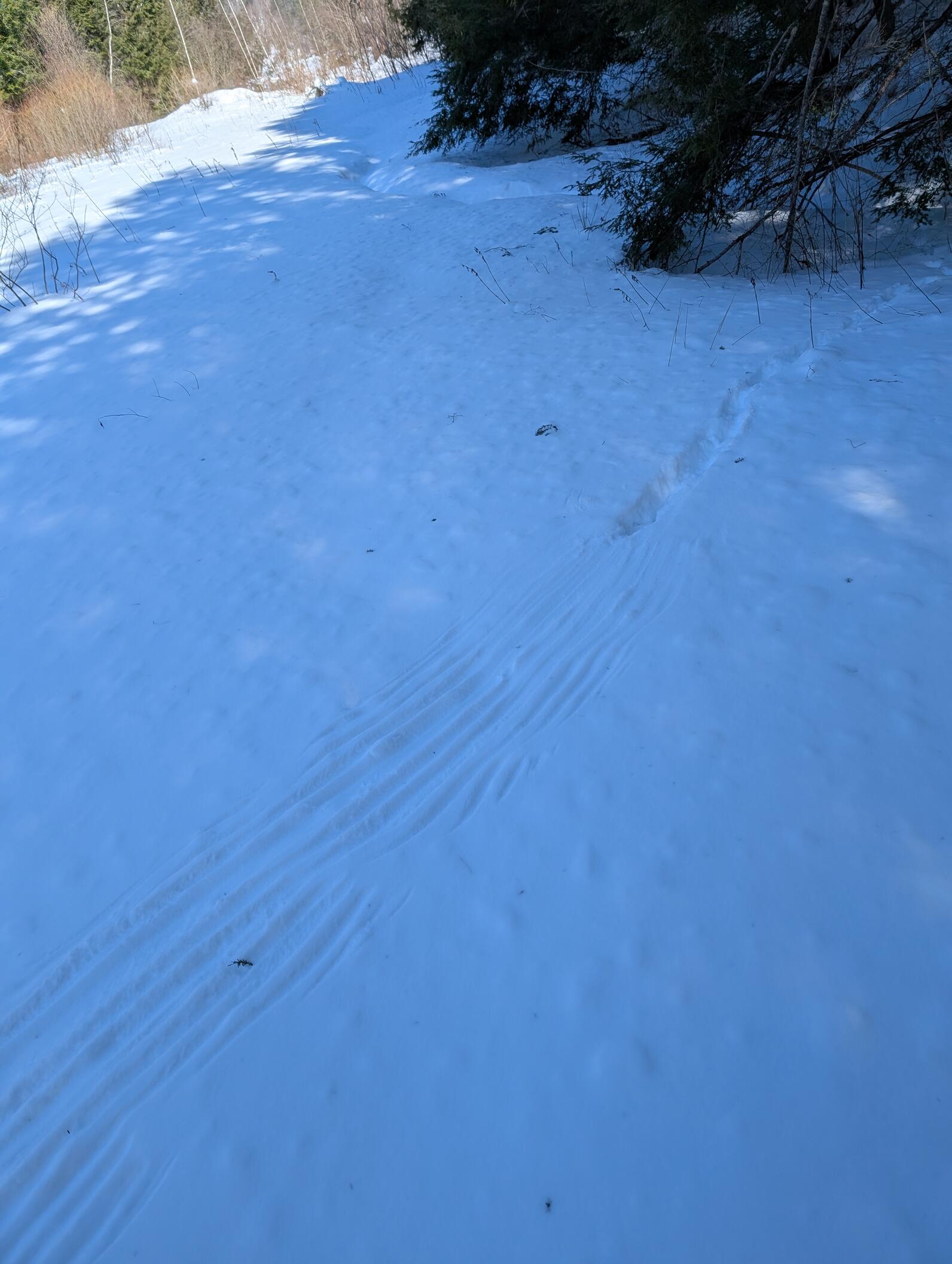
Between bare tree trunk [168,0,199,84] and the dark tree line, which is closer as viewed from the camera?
the dark tree line

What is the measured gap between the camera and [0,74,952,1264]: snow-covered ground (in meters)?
1.64

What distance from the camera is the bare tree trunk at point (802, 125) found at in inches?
178

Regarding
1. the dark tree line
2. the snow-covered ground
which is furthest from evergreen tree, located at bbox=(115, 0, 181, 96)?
the snow-covered ground

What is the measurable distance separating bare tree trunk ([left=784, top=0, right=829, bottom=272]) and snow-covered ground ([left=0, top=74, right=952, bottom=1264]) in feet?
2.59

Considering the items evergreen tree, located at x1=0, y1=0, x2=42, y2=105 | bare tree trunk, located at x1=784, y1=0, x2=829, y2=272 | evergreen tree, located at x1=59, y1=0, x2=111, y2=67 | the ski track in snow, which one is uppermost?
evergreen tree, located at x1=59, y1=0, x2=111, y2=67

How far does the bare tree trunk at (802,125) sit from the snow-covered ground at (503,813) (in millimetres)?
790

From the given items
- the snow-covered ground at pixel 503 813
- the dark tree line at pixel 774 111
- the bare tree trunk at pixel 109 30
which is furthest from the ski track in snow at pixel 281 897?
the bare tree trunk at pixel 109 30

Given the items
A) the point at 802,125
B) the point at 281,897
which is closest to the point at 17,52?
the point at 802,125

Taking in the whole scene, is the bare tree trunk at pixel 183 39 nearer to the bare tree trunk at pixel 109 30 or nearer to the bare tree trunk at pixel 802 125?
the bare tree trunk at pixel 109 30

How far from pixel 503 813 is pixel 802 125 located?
199 inches

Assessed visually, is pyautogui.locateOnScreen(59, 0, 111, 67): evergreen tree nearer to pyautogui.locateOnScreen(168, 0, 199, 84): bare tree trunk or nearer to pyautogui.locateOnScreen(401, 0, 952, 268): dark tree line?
pyautogui.locateOnScreen(168, 0, 199, 84): bare tree trunk

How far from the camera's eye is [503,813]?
233 cm

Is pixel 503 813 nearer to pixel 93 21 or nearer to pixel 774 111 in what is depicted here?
pixel 774 111

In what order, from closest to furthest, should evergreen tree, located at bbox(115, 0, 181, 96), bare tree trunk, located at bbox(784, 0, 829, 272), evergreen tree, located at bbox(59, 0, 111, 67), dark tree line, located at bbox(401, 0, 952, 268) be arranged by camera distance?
1. bare tree trunk, located at bbox(784, 0, 829, 272)
2. dark tree line, located at bbox(401, 0, 952, 268)
3. evergreen tree, located at bbox(59, 0, 111, 67)
4. evergreen tree, located at bbox(115, 0, 181, 96)
